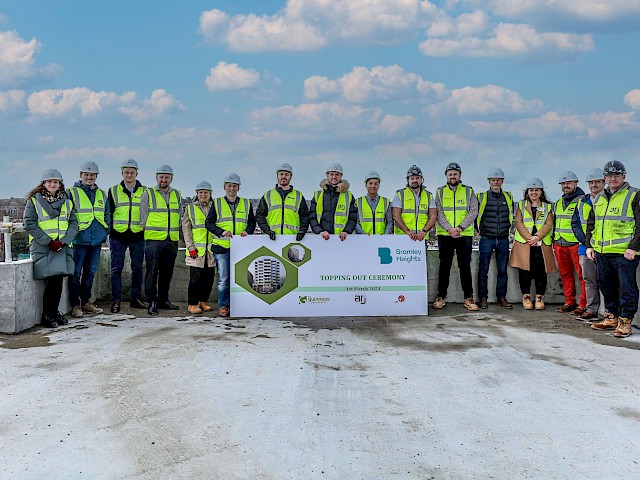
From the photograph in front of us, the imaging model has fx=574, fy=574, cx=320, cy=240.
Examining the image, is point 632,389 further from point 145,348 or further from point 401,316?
point 145,348

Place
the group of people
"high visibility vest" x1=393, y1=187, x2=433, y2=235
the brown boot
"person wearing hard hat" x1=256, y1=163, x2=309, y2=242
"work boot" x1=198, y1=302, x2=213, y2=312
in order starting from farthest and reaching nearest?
the brown boot
"work boot" x1=198, y1=302, x2=213, y2=312
"high visibility vest" x1=393, y1=187, x2=433, y2=235
"person wearing hard hat" x1=256, y1=163, x2=309, y2=242
the group of people

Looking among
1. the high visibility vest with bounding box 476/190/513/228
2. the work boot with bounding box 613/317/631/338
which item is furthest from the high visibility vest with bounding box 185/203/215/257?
the work boot with bounding box 613/317/631/338

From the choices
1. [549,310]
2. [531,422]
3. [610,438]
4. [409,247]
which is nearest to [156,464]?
[531,422]

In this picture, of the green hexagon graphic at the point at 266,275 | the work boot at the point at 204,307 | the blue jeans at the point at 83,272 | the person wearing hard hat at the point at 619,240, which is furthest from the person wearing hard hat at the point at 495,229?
the blue jeans at the point at 83,272

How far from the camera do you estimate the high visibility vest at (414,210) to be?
30.5ft

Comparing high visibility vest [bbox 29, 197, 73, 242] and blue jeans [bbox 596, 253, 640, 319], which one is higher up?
high visibility vest [bbox 29, 197, 73, 242]

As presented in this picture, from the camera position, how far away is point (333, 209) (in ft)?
29.7

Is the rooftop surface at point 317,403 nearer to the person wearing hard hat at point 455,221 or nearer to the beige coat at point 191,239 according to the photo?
the beige coat at point 191,239

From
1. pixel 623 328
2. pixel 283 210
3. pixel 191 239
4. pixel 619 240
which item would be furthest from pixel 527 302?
pixel 191 239

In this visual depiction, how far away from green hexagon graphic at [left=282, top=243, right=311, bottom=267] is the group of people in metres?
0.22

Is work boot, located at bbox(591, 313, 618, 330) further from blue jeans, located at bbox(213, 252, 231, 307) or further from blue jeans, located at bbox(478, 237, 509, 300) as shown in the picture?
blue jeans, located at bbox(213, 252, 231, 307)

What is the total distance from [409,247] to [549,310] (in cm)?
281

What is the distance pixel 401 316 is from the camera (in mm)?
8992

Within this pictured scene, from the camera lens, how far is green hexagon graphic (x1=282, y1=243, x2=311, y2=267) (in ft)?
29.1
